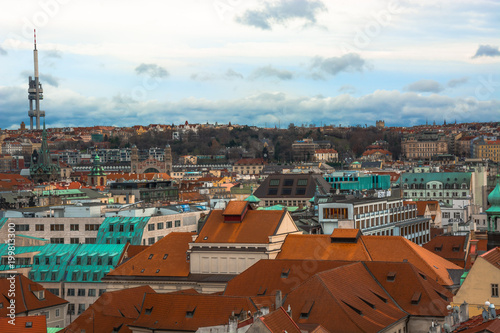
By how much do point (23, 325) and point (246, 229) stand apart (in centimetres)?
1670

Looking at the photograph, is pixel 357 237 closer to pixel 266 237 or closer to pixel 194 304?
pixel 266 237

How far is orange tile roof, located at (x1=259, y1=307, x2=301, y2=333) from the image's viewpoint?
3112 cm

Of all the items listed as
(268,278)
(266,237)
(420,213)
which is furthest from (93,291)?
(420,213)

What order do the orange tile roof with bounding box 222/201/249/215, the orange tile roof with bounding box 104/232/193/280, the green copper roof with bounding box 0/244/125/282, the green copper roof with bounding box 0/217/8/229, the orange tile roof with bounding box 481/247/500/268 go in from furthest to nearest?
the green copper roof with bounding box 0/217/8/229, the green copper roof with bounding box 0/244/125/282, the orange tile roof with bounding box 222/201/249/215, the orange tile roof with bounding box 104/232/193/280, the orange tile roof with bounding box 481/247/500/268

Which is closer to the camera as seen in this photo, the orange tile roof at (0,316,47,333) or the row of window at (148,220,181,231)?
the orange tile roof at (0,316,47,333)

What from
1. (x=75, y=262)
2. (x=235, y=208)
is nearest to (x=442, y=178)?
A: (x=75, y=262)

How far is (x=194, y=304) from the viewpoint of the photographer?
1602 inches

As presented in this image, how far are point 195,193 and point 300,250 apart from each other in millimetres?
87065

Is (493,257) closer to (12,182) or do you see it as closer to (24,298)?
(24,298)

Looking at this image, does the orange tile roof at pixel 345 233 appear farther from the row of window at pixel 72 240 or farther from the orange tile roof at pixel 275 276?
the row of window at pixel 72 240

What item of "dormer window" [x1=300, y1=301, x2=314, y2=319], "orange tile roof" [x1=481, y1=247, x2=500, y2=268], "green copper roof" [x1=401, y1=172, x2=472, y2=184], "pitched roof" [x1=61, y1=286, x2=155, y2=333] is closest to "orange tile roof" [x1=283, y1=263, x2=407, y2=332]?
"dormer window" [x1=300, y1=301, x2=314, y2=319]

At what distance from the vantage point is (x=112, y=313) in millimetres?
45094

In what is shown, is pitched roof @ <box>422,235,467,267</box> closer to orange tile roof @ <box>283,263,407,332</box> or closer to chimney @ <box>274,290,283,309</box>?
orange tile roof @ <box>283,263,407,332</box>

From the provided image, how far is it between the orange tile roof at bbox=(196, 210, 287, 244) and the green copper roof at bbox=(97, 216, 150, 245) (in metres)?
13.5
